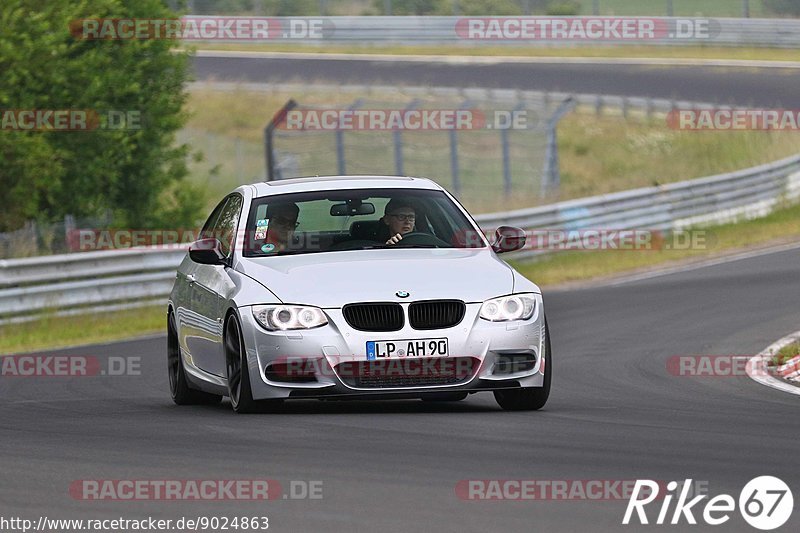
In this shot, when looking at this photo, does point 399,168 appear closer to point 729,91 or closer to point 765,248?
point 765,248

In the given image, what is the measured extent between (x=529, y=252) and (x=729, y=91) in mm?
18576

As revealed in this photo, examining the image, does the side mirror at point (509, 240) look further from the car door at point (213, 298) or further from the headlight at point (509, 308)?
the car door at point (213, 298)

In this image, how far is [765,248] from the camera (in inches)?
1046

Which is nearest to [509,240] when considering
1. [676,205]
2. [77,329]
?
[77,329]

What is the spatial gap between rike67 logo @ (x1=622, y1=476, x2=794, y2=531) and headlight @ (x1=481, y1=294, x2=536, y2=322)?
2.78 meters

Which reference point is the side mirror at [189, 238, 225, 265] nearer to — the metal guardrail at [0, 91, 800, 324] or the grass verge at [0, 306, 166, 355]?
the grass verge at [0, 306, 166, 355]

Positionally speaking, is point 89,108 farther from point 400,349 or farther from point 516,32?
point 516,32

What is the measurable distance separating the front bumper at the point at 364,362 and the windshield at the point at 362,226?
104 centimetres

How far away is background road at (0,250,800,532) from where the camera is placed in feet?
22.3

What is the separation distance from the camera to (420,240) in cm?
1095

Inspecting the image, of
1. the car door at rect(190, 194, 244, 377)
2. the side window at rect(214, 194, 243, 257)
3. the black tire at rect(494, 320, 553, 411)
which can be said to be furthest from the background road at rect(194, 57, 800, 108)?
the black tire at rect(494, 320, 553, 411)

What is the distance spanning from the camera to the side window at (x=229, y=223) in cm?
1124

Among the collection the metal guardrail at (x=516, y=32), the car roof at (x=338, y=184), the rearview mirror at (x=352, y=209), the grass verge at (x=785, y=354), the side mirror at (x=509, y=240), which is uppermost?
the metal guardrail at (x=516, y=32)

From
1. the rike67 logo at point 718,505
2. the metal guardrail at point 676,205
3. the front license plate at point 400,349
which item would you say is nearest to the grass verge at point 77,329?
the metal guardrail at point 676,205
